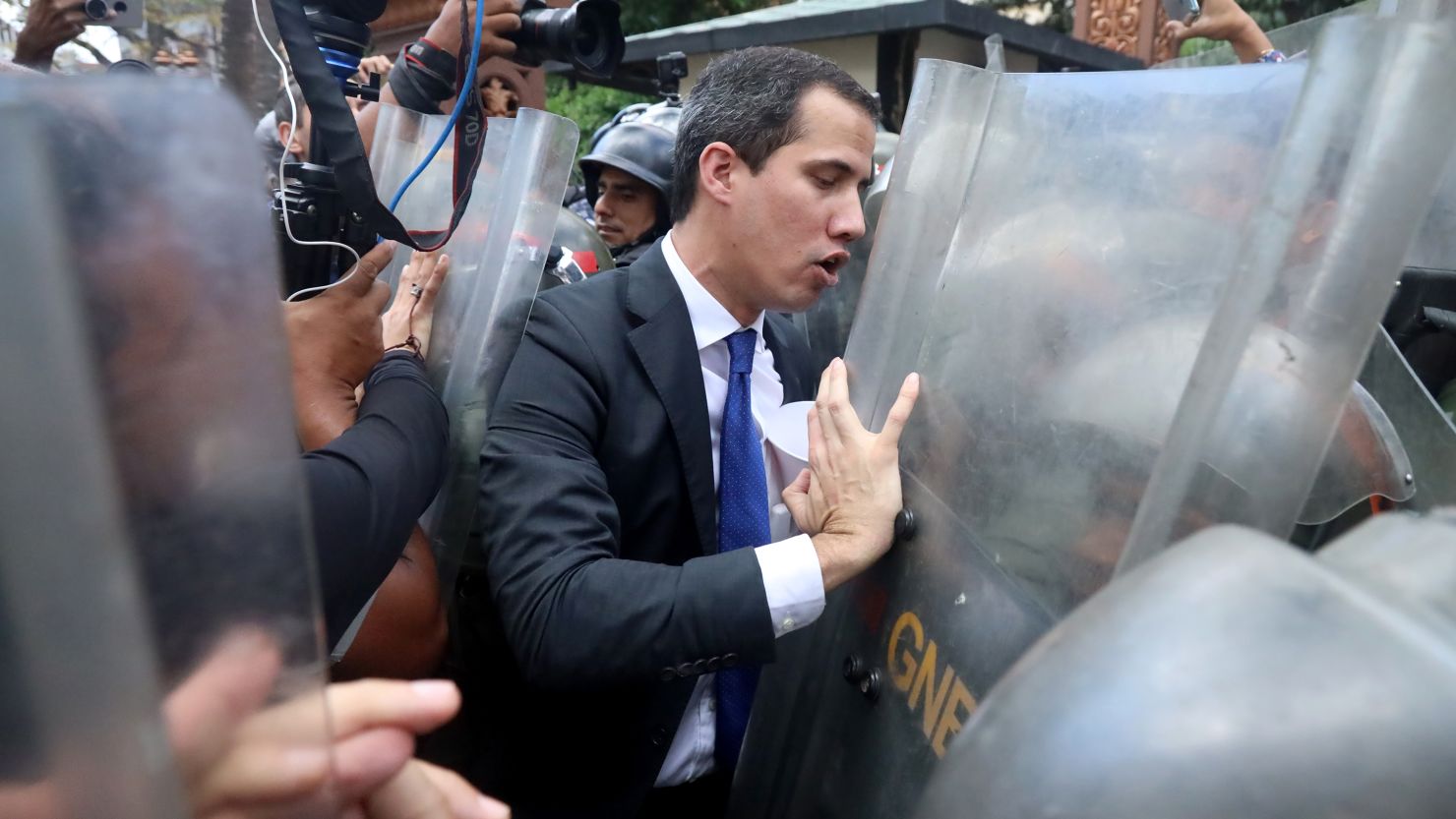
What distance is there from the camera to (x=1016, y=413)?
113 cm

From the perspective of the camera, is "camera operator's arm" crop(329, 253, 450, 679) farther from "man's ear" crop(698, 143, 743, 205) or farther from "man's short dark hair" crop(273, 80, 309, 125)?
"man's ear" crop(698, 143, 743, 205)

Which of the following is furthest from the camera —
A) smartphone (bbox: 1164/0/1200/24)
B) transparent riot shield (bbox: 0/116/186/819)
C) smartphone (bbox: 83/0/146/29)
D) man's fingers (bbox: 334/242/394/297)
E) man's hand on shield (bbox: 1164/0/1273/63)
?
man's hand on shield (bbox: 1164/0/1273/63)

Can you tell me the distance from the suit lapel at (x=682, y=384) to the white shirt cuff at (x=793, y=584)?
0.94 feet

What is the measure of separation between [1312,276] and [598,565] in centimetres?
94

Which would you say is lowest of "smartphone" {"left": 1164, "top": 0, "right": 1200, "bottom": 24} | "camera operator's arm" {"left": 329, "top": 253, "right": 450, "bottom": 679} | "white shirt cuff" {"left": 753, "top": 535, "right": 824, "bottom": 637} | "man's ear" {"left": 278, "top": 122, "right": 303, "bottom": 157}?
"camera operator's arm" {"left": 329, "top": 253, "right": 450, "bottom": 679}

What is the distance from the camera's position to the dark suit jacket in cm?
139

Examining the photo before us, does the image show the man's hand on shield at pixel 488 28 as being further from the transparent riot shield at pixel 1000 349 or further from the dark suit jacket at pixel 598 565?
the transparent riot shield at pixel 1000 349

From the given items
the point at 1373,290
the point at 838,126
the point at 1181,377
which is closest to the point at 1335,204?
the point at 1373,290

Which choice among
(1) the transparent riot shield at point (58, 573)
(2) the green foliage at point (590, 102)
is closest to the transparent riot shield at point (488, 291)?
(1) the transparent riot shield at point (58, 573)

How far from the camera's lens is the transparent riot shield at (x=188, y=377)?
46 centimetres

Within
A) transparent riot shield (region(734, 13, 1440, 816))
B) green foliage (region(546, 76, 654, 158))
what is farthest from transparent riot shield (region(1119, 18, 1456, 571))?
green foliage (region(546, 76, 654, 158))

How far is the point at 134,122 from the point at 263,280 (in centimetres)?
9

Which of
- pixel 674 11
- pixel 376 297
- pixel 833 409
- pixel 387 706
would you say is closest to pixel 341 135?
pixel 376 297

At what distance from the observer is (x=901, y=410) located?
1.32 metres
